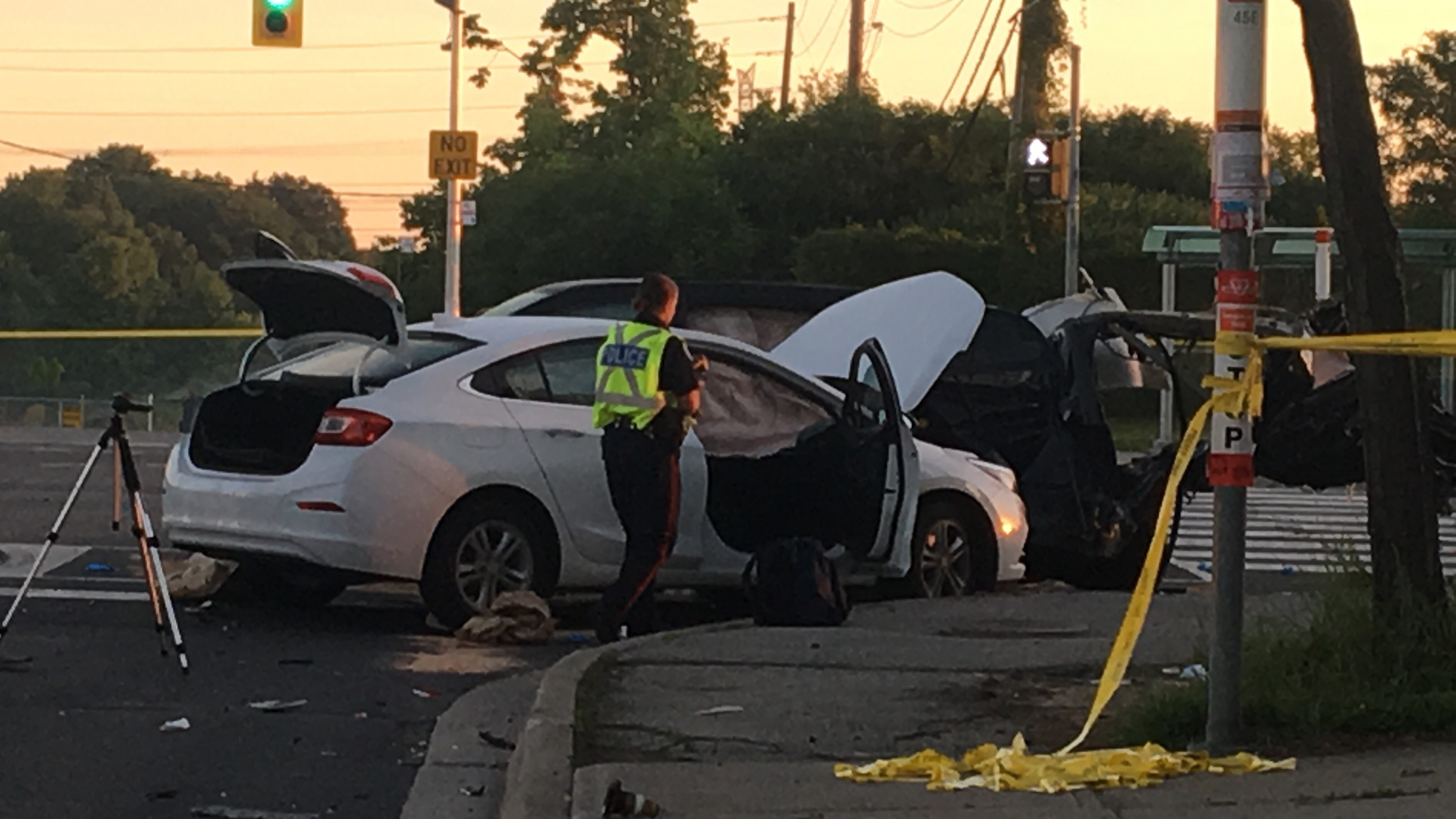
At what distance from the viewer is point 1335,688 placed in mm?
6574

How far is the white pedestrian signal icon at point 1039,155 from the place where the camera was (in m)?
24.3

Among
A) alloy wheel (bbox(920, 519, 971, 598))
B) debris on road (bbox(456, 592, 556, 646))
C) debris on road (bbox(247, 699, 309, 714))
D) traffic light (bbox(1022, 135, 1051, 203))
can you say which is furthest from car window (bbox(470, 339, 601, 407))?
traffic light (bbox(1022, 135, 1051, 203))

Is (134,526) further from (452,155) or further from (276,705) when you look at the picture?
(452,155)

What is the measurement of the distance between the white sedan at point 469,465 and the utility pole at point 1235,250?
150 inches

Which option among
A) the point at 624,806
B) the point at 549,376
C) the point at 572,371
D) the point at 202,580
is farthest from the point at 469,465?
the point at 624,806

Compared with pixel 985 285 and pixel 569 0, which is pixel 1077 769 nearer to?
pixel 985 285

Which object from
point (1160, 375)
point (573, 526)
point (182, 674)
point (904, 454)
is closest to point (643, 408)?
point (573, 526)

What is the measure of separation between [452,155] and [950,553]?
17000 mm

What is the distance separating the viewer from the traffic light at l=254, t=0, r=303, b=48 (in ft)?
62.0

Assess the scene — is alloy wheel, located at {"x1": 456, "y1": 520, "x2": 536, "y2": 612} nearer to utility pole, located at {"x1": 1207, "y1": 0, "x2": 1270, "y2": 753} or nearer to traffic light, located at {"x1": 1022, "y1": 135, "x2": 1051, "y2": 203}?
utility pole, located at {"x1": 1207, "y1": 0, "x2": 1270, "y2": 753}

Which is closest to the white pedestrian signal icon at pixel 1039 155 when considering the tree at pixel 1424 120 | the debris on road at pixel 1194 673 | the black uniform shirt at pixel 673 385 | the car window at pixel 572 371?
the car window at pixel 572 371

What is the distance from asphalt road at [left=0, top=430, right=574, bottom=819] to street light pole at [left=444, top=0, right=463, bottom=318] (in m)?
15.3

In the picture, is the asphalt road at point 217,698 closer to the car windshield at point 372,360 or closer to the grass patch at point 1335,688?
the car windshield at point 372,360

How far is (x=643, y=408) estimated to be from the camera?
9.11 meters
